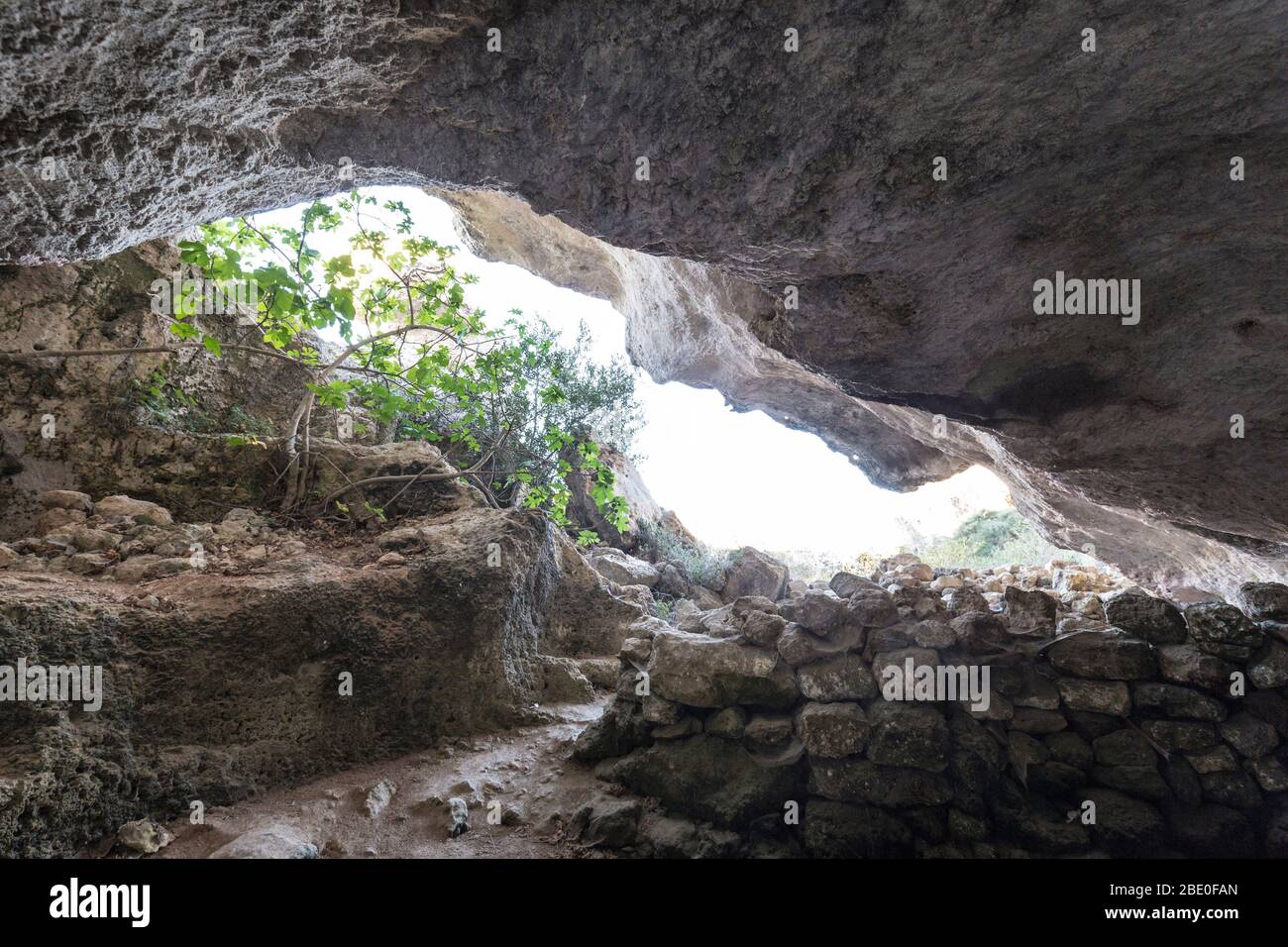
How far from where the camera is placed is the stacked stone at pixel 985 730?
3.23 m

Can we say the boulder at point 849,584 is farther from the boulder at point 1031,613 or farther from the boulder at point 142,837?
the boulder at point 142,837

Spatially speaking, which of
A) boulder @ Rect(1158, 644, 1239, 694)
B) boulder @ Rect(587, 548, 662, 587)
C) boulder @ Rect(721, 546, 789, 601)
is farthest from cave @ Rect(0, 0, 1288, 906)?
boulder @ Rect(721, 546, 789, 601)

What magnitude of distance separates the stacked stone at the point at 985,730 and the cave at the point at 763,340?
0.07ft

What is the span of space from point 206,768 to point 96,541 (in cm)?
199

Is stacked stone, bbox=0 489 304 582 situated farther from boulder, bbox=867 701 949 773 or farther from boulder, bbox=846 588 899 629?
boulder, bbox=867 701 949 773

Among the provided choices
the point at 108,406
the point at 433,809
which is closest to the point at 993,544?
the point at 433,809

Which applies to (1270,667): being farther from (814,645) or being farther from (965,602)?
(814,645)

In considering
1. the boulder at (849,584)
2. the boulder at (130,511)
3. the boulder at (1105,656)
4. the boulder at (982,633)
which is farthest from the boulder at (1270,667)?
the boulder at (130,511)

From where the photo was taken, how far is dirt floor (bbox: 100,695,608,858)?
10.5ft

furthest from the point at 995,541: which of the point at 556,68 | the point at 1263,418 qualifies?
the point at 556,68

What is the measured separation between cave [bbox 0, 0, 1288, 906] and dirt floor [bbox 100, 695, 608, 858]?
0.03 meters

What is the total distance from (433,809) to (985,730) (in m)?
3.50

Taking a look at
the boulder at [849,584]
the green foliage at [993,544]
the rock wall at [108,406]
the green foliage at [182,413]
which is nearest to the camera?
the boulder at [849,584]

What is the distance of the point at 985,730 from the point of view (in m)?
3.49
